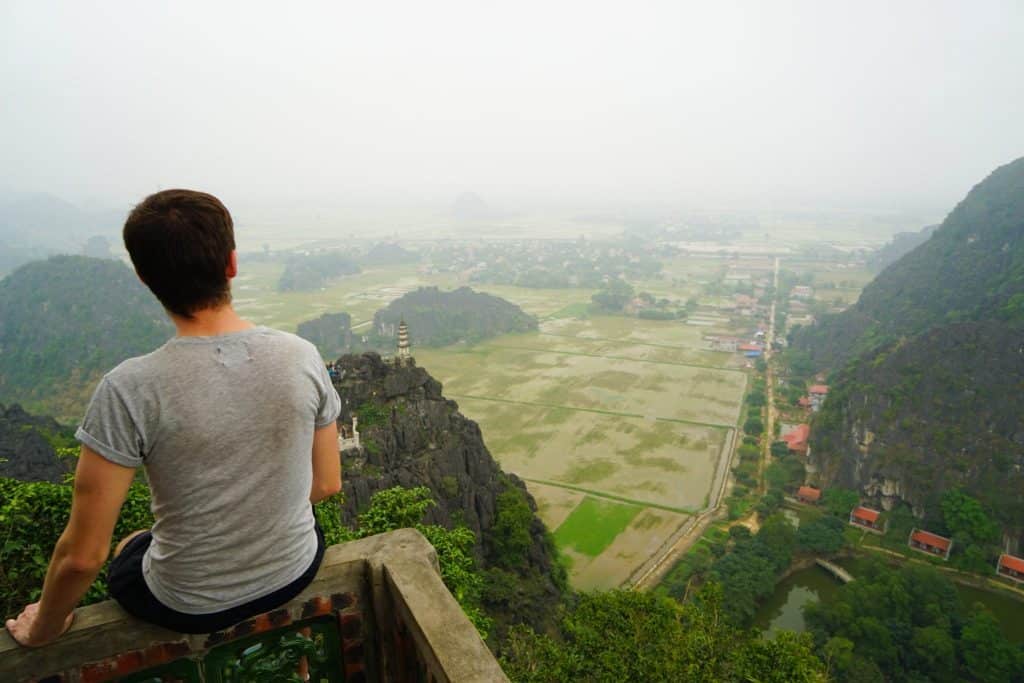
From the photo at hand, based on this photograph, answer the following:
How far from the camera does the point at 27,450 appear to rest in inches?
842

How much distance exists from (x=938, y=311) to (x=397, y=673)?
56635 millimetres

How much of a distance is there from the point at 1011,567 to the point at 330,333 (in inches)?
2003

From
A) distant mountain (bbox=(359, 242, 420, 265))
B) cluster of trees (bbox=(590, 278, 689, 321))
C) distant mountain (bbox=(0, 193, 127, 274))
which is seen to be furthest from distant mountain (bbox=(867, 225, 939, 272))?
distant mountain (bbox=(0, 193, 127, 274))

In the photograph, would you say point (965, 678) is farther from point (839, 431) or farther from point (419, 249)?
point (419, 249)

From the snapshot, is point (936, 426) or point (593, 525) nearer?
point (593, 525)

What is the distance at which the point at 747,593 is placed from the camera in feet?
64.3

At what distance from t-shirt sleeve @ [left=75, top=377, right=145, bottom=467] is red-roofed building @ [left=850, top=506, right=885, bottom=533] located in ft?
99.2

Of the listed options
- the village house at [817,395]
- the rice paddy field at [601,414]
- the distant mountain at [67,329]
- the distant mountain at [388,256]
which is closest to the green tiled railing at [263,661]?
the rice paddy field at [601,414]

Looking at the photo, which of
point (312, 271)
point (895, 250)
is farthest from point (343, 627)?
point (895, 250)

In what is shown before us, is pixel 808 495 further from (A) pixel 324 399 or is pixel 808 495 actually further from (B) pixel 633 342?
(B) pixel 633 342

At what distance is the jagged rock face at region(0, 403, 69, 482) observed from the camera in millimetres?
19064

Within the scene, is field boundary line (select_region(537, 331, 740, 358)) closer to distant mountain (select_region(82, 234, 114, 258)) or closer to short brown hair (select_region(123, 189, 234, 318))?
short brown hair (select_region(123, 189, 234, 318))

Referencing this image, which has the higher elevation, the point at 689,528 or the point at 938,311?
the point at 938,311

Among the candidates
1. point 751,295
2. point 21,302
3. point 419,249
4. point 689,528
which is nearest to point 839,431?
point 689,528
